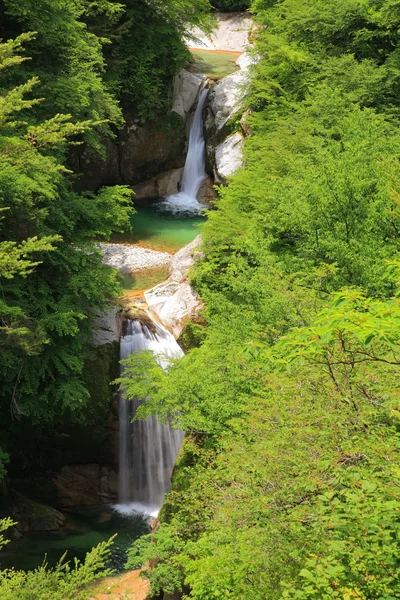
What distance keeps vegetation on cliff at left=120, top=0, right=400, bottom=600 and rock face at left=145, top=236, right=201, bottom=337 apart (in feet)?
6.87

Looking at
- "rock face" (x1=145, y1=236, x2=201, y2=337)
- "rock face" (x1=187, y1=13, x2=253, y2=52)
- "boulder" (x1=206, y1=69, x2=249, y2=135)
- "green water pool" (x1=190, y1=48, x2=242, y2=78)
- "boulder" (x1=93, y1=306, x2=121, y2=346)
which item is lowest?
"boulder" (x1=93, y1=306, x2=121, y2=346)

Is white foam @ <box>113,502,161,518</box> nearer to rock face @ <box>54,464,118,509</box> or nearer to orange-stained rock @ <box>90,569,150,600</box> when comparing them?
rock face @ <box>54,464,118,509</box>

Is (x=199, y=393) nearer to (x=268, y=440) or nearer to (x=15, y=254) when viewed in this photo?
(x=268, y=440)

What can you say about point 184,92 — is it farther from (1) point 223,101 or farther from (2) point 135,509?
(2) point 135,509

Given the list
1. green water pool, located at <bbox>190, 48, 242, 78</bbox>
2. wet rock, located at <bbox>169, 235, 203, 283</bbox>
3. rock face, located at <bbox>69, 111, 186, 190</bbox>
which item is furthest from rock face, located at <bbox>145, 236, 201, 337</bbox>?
green water pool, located at <bbox>190, 48, 242, 78</bbox>

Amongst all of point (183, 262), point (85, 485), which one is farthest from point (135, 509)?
point (183, 262)

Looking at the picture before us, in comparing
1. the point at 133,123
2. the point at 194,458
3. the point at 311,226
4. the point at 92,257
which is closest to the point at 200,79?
the point at 133,123

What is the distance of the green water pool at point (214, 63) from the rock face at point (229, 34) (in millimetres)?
927

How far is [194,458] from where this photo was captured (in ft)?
34.5

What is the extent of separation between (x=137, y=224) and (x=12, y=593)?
17.6m

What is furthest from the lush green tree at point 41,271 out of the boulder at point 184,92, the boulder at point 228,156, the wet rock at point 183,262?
the boulder at point 184,92

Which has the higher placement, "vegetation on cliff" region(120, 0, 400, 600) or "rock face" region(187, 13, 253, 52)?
"rock face" region(187, 13, 253, 52)

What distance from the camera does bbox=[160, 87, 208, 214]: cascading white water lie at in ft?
85.2

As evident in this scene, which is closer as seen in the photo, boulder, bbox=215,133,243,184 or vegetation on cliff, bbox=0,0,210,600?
vegetation on cliff, bbox=0,0,210,600
